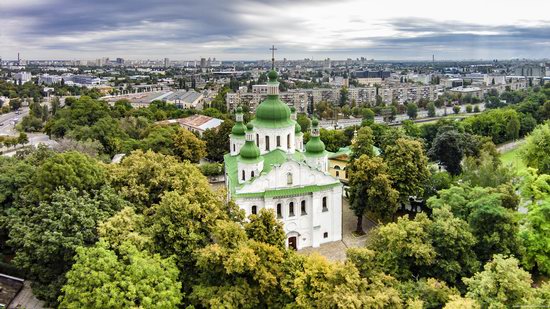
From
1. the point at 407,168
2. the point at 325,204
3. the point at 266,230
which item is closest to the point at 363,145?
the point at 407,168

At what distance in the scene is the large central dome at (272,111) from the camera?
32000 mm

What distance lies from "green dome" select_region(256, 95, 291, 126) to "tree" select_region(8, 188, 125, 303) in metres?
13.3

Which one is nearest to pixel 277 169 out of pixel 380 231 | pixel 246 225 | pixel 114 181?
pixel 246 225

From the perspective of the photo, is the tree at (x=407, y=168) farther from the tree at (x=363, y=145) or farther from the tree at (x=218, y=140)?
the tree at (x=218, y=140)

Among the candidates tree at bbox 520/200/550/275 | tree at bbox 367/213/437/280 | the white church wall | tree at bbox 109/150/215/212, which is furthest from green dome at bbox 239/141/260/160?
tree at bbox 520/200/550/275

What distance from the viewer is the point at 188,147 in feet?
161

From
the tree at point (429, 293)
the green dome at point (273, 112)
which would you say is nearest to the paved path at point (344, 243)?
the tree at point (429, 293)

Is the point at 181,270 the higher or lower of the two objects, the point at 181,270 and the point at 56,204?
the lower

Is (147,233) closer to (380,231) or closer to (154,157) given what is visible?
(154,157)

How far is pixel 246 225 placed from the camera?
23.4 metres

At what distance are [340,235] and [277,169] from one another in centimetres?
709

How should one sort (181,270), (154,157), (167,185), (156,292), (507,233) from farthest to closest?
(154,157), (167,185), (507,233), (181,270), (156,292)

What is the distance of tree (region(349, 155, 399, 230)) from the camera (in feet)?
98.2

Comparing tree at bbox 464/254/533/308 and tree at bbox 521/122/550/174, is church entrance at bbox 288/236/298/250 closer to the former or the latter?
tree at bbox 464/254/533/308
